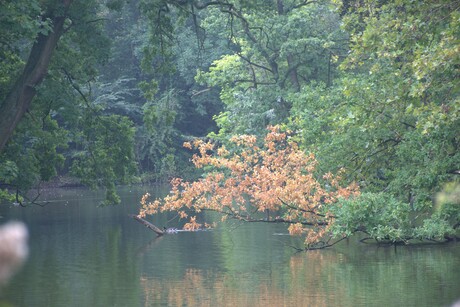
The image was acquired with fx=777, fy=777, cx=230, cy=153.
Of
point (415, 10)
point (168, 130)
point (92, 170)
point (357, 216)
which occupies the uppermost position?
point (168, 130)

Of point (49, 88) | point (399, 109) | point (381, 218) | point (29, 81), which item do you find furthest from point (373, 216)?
point (29, 81)

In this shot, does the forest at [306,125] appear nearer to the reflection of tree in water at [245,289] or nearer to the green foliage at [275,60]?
the reflection of tree in water at [245,289]

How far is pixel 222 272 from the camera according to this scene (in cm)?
1984

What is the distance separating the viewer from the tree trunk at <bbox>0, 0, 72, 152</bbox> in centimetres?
1791

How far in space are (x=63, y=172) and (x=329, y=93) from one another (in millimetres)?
35608

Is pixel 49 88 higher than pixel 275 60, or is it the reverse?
pixel 275 60

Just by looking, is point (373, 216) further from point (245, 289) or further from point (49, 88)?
point (49, 88)

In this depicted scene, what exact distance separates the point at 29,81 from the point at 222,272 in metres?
6.73

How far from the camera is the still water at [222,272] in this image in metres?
16.1

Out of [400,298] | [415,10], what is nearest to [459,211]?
[400,298]

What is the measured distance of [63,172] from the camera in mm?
59750

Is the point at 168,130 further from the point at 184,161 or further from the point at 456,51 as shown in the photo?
the point at 456,51

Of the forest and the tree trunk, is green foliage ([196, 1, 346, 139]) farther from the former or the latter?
the tree trunk

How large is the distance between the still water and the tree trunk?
385 centimetres
